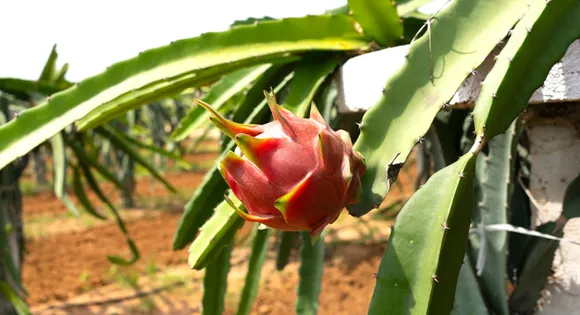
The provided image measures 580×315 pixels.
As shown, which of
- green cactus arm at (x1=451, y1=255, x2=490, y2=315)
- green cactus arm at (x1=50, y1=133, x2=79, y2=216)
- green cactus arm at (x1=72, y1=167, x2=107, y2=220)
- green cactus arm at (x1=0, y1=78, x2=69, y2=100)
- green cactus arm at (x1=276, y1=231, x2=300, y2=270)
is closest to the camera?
green cactus arm at (x1=451, y1=255, x2=490, y2=315)

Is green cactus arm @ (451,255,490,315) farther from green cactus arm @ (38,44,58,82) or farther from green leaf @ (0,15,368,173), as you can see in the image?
green cactus arm @ (38,44,58,82)

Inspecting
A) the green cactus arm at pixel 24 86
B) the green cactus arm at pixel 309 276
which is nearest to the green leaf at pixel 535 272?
the green cactus arm at pixel 309 276

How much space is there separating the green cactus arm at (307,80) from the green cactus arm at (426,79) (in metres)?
0.20

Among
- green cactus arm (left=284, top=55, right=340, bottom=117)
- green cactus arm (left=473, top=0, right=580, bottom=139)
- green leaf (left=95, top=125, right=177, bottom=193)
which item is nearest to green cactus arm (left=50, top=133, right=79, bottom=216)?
green leaf (left=95, top=125, right=177, bottom=193)

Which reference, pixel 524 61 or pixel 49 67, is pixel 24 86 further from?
pixel 524 61

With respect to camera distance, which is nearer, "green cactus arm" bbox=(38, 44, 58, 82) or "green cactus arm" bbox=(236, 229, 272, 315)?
"green cactus arm" bbox=(236, 229, 272, 315)

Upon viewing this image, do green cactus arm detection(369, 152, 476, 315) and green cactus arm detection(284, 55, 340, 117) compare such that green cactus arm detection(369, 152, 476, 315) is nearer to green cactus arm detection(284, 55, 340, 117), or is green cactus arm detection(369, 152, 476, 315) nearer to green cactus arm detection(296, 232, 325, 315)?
green cactus arm detection(284, 55, 340, 117)

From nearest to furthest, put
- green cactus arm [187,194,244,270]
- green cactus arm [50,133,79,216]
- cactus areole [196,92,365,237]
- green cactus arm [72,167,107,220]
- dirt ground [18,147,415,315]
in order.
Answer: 1. cactus areole [196,92,365,237]
2. green cactus arm [187,194,244,270]
3. green cactus arm [50,133,79,216]
4. green cactus arm [72,167,107,220]
5. dirt ground [18,147,415,315]

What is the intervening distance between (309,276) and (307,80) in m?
0.39

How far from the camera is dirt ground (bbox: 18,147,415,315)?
2.68 m

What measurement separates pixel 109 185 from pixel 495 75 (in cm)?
775

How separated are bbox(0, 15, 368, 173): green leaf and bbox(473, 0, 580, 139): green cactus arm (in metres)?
0.32

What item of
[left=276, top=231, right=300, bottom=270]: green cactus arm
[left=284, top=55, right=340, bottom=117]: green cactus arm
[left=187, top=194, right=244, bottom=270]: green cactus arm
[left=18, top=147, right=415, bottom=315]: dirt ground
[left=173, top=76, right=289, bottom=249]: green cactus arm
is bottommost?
[left=18, top=147, right=415, bottom=315]: dirt ground

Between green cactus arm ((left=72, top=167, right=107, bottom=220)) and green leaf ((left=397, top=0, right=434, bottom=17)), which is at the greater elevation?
green leaf ((left=397, top=0, right=434, bottom=17))
